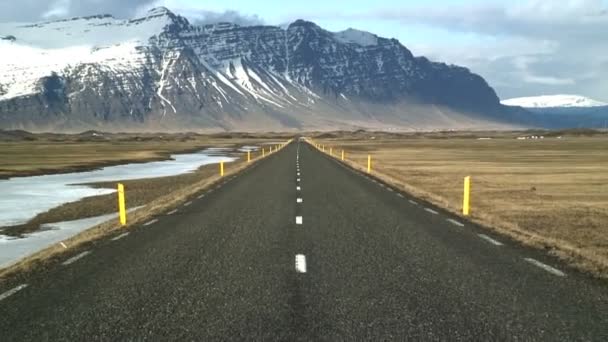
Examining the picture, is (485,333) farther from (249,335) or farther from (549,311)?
(249,335)

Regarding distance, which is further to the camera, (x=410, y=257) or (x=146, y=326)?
(x=410, y=257)

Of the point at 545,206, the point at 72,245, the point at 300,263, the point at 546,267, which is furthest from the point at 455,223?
the point at 72,245

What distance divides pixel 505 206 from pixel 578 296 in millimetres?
14574

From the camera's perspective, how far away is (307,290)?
30.8ft

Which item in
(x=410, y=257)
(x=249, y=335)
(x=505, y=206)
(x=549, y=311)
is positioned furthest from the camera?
(x=505, y=206)

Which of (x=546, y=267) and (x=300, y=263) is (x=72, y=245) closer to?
(x=300, y=263)

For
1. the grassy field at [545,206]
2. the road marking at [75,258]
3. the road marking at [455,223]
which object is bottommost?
the grassy field at [545,206]

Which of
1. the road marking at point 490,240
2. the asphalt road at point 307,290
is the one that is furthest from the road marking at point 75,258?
the road marking at point 490,240

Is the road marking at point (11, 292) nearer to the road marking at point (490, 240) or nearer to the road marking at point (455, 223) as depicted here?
the road marking at point (490, 240)

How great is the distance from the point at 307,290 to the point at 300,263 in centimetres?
206

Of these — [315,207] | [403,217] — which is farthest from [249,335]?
[315,207]

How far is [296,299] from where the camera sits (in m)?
8.88

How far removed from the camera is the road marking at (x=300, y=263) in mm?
10820

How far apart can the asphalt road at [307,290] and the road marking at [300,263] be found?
22 mm
